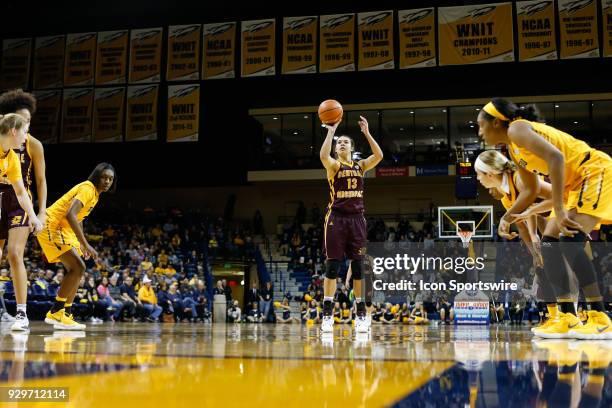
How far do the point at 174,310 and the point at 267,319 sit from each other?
2576 mm

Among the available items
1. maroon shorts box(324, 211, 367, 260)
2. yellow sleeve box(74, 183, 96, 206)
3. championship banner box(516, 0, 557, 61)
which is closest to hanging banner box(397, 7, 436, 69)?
championship banner box(516, 0, 557, 61)

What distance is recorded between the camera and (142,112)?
2136cm

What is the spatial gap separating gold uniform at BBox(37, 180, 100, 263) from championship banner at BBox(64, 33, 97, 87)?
1660 centimetres

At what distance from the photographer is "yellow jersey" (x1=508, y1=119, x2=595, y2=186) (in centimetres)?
394

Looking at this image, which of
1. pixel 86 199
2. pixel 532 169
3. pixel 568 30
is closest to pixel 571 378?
pixel 532 169

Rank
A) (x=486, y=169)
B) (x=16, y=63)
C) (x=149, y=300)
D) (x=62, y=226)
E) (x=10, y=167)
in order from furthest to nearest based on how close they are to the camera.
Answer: (x=16, y=63) → (x=149, y=300) → (x=62, y=226) → (x=486, y=169) → (x=10, y=167)

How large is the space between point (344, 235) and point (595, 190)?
9.11 ft

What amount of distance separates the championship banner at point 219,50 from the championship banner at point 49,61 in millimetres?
5210

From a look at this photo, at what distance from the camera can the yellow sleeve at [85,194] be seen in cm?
594

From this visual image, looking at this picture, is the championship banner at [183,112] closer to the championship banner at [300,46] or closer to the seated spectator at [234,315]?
the championship banner at [300,46]

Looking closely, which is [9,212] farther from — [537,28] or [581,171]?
[537,28]

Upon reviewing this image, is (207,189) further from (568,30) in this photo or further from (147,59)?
(568,30)

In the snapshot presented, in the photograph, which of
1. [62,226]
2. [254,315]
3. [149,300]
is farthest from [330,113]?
[254,315]

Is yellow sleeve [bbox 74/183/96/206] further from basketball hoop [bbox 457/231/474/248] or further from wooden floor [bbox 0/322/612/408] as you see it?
basketball hoop [bbox 457/231/474/248]
